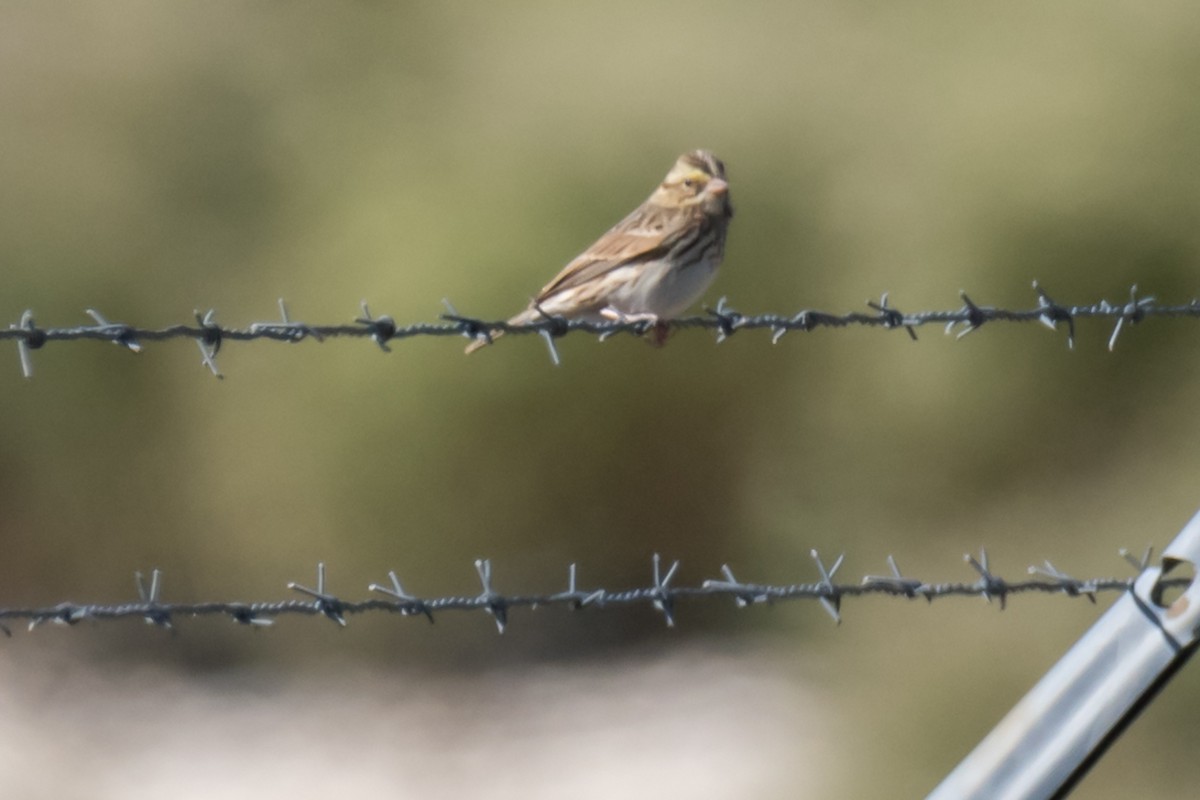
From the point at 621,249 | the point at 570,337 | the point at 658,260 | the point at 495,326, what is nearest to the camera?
the point at 495,326

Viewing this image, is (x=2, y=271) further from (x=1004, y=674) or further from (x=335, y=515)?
(x=1004, y=674)

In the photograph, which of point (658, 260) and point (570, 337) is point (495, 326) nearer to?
point (658, 260)

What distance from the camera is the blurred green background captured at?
1355cm

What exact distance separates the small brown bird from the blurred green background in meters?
Result: 3.94

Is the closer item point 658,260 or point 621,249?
point 658,260

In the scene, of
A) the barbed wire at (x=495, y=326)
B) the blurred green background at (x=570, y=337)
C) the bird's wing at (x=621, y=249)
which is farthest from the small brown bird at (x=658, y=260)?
the blurred green background at (x=570, y=337)

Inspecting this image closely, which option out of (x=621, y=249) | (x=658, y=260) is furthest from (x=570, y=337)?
(x=658, y=260)

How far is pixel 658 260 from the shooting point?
8.02 m

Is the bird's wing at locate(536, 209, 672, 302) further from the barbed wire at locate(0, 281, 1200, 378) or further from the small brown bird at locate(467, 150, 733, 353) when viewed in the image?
the barbed wire at locate(0, 281, 1200, 378)

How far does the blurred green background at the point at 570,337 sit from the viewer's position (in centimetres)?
1355

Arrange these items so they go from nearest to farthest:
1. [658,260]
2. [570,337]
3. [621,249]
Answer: [658,260] < [621,249] < [570,337]

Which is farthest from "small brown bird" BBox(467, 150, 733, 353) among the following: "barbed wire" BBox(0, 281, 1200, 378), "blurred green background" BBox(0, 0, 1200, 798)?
"blurred green background" BBox(0, 0, 1200, 798)

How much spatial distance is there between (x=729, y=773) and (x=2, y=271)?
838 centimetres

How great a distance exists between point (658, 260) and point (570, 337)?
6.04m
